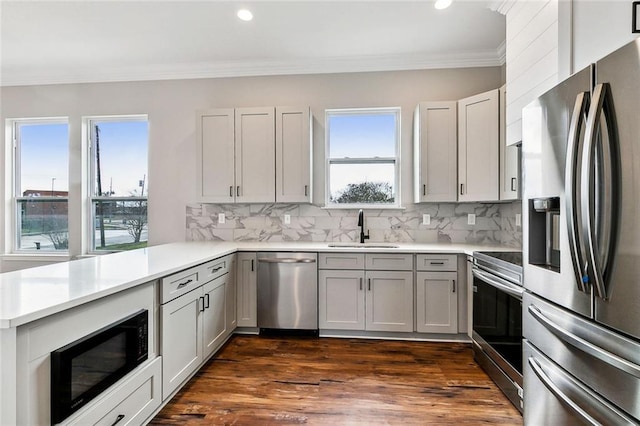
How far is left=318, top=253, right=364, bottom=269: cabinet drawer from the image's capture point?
10.2 feet

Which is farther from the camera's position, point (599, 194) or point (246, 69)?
point (246, 69)

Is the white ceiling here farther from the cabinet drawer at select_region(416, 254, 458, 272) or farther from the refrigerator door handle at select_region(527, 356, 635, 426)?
the refrigerator door handle at select_region(527, 356, 635, 426)

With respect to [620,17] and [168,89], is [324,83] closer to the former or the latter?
[168,89]

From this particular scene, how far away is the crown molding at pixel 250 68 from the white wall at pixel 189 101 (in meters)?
0.06

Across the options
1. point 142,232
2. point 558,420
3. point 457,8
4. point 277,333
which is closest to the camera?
point 558,420

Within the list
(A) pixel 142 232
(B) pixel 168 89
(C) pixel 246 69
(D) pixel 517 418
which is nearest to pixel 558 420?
(D) pixel 517 418

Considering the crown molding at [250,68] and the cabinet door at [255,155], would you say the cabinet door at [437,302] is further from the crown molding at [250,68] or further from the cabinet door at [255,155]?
the crown molding at [250,68]

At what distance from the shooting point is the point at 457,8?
108 inches

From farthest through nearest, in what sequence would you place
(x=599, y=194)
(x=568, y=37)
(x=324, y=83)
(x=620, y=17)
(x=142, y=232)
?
1. (x=142, y=232)
2. (x=324, y=83)
3. (x=568, y=37)
4. (x=620, y=17)
5. (x=599, y=194)

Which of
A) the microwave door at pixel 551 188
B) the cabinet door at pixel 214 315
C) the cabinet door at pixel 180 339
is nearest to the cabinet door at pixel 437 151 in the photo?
the microwave door at pixel 551 188

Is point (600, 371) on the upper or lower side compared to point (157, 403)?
upper

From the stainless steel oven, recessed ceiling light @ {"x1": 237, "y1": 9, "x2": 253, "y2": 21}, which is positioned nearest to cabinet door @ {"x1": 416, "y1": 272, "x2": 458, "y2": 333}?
the stainless steel oven

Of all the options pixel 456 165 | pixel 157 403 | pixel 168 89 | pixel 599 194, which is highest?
pixel 168 89

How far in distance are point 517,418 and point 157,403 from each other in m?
2.11
